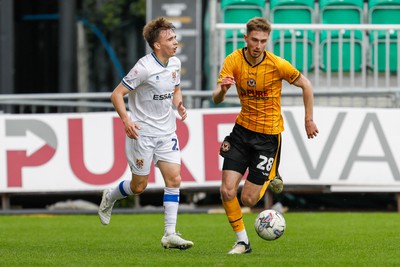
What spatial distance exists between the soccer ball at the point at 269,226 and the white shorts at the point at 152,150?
115 cm

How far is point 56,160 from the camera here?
17875mm

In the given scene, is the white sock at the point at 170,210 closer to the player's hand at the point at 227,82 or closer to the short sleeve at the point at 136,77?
the short sleeve at the point at 136,77

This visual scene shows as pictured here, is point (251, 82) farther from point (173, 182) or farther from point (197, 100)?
point (197, 100)

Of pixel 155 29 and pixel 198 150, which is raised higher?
pixel 155 29

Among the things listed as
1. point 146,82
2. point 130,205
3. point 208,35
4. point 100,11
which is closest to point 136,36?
point 100,11

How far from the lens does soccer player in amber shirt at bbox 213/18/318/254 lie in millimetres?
11969

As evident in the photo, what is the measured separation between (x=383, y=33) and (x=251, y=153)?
753 centimetres

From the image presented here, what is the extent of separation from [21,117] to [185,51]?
3.26 metres

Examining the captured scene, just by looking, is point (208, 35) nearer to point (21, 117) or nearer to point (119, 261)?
point (21, 117)

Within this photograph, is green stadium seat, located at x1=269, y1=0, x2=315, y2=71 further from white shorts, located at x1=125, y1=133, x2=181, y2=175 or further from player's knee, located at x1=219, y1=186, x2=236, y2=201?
player's knee, located at x1=219, y1=186, x2=236, y2=201

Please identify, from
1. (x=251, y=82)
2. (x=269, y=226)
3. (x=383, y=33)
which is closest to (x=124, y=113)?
(x=251, y=82)

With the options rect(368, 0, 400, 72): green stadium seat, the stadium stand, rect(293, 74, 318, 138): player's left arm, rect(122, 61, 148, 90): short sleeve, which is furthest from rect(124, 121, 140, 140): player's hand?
the stadium stand

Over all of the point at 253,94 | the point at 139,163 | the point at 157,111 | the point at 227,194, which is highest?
the point at 253,94

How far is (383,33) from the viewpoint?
19344 mm
